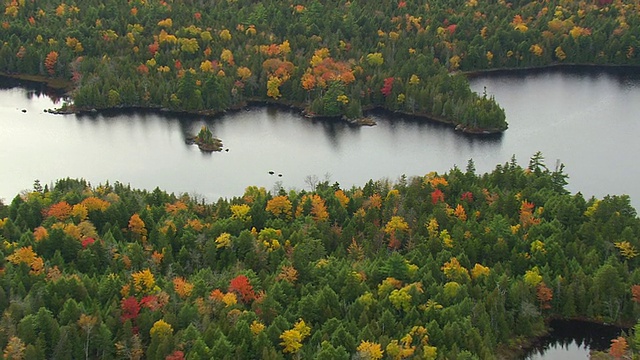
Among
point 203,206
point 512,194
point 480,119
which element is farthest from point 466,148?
point 203,206

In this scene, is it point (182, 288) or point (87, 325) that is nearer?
point (87, 325)

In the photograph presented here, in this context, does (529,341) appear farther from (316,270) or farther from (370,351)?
(316,270)

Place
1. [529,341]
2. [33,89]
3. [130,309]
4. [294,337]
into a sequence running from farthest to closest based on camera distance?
[33,89] → [529,341] → [130,309] → [294,337]

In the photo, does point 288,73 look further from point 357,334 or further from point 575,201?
point 357,334

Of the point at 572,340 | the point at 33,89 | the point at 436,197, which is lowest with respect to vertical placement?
the point at 572,340

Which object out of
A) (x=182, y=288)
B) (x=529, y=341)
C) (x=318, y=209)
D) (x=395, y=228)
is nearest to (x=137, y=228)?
(x=182, y=288)

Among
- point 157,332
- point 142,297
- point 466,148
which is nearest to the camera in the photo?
point 157,332

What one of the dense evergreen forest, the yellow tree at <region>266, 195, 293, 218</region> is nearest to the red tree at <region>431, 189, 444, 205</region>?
the dense evergreen forest
